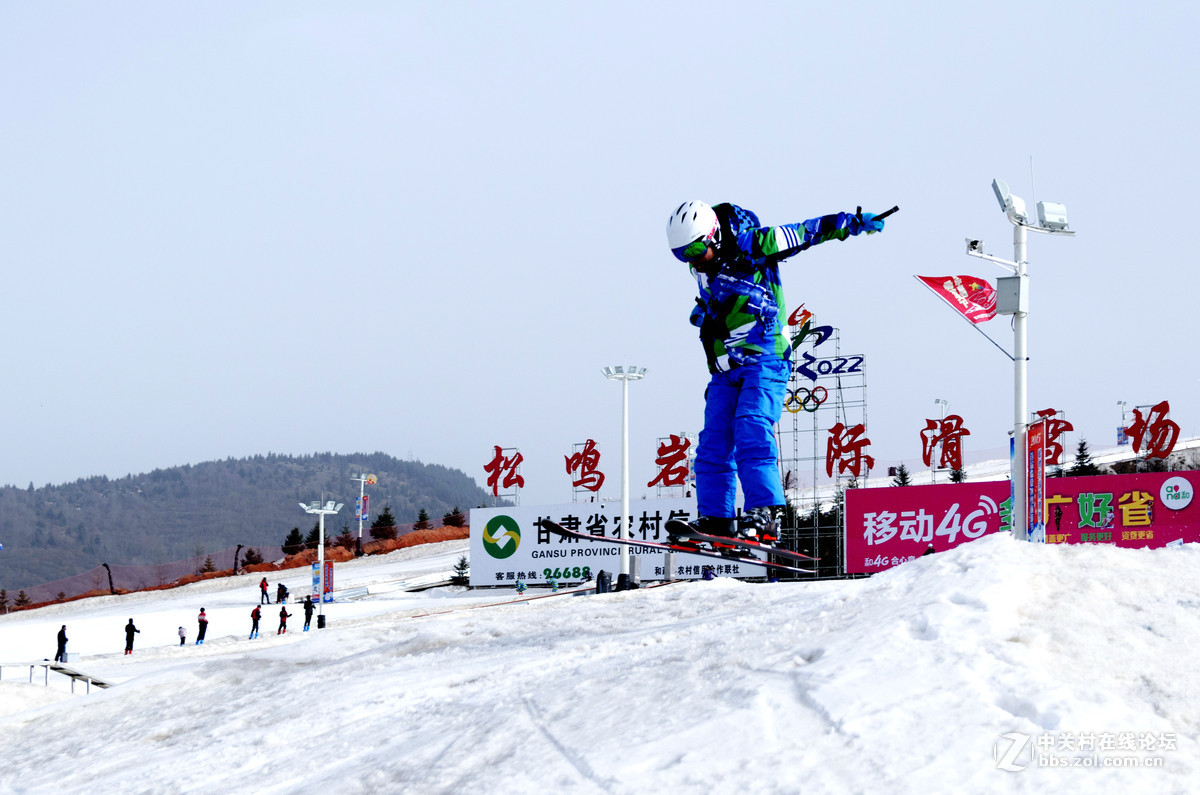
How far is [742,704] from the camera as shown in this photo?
4449 millimetres

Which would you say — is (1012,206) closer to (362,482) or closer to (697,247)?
(697,247)

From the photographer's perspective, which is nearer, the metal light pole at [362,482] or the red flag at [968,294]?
the red flag at [968,294]

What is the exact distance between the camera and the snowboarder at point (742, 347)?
9242mm

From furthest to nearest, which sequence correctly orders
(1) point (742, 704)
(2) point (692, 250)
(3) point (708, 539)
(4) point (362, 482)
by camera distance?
1. (4) point (362, 482)
2. (2) point (692, 250)
3. (3) point (708, 539)
4. (1) point (742, 704)

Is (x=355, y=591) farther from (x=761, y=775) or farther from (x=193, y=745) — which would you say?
(x=761, y=775)

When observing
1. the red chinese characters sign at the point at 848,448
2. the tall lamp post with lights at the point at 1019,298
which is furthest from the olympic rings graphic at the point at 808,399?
the tall lamp post with lights at the point at 1019,298

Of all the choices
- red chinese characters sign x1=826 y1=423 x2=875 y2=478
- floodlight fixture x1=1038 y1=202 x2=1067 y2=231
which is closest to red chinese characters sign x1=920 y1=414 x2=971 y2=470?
red chinese characters sign x1=826 y1=423 x2=875 y2=478

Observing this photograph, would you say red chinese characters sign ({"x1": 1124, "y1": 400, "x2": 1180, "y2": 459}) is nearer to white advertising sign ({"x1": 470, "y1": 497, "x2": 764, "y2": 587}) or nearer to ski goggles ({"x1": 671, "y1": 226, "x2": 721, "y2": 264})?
white advertising sign ({"x1": 470, "y1": 497, "x2": 764, "y2": 587})

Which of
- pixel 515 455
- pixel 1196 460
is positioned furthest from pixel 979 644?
pixel 1196 460

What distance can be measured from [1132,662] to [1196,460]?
51.5 metres

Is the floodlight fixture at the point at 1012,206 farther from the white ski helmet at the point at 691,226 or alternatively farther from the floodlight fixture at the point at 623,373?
the floodlight fixture at the point at 623,373

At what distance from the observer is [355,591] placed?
A: 43.0 metres

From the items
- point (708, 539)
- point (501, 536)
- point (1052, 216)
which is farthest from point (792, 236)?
point (501, 536)

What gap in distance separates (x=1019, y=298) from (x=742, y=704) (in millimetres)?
8795
